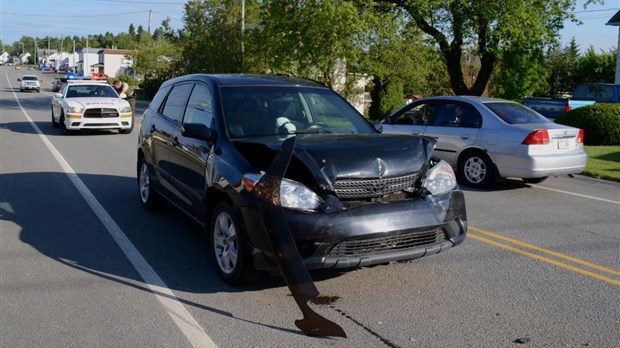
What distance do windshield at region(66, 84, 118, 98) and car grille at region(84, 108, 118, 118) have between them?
1.06m

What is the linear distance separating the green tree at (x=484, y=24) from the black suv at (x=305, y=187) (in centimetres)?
1669

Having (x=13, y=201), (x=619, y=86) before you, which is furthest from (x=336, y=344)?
(x=619, y=86)

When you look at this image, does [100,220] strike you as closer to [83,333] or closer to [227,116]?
[227,116]

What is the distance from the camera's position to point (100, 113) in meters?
18.1

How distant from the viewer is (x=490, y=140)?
1003 centimetres

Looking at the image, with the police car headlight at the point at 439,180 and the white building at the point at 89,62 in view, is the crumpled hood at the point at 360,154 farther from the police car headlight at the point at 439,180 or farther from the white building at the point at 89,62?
the white building at the point at 89,62

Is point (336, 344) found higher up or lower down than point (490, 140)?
lower down

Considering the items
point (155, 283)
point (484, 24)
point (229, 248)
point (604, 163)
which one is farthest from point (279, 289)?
point (484, 24)

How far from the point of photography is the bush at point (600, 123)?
53.5 ft

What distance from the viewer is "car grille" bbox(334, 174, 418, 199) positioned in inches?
186

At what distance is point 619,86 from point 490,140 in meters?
14.0

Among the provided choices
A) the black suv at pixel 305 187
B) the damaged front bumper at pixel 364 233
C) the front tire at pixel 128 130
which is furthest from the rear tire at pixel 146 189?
the front tire at pixel 128 130

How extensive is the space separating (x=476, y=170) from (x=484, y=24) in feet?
44.1

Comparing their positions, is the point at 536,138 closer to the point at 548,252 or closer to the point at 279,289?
the point at 548,252
